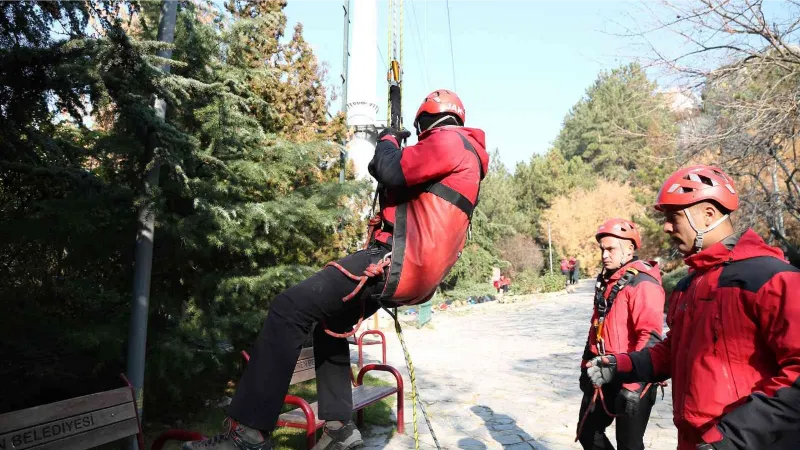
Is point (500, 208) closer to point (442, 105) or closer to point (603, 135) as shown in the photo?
point (603, 135)

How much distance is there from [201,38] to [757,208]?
40.8 ft

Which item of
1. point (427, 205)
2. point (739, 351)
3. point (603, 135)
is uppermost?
point (603, 135)

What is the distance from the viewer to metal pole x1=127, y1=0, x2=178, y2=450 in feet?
15.8

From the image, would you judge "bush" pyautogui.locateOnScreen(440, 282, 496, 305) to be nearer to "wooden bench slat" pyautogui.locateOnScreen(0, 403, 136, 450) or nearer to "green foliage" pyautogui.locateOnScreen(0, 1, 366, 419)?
"green foliage" pyautogui.locateOnScreen(0, 1, 366, 419)

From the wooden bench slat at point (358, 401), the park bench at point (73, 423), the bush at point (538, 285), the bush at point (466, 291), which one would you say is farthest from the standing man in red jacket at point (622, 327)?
the bush at point (538, 285)

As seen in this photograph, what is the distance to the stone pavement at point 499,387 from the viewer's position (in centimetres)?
629

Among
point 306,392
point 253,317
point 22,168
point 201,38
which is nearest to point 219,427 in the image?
point 253,317

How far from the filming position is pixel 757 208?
1288 centimetres

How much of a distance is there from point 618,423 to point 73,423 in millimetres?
3772

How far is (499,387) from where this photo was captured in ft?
29.9

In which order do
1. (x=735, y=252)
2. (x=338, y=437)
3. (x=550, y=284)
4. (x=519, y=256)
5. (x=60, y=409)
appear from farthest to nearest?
(x=519, y=256) → (x=550, y=284) → (x=60, y=409) → (x=338, y=437) → (x=735, y=252)

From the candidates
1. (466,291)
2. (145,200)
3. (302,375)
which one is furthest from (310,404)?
(466,291)

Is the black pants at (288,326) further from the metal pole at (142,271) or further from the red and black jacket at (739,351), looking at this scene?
the metal pole at (142,271)

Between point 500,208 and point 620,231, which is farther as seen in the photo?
point 500,208
